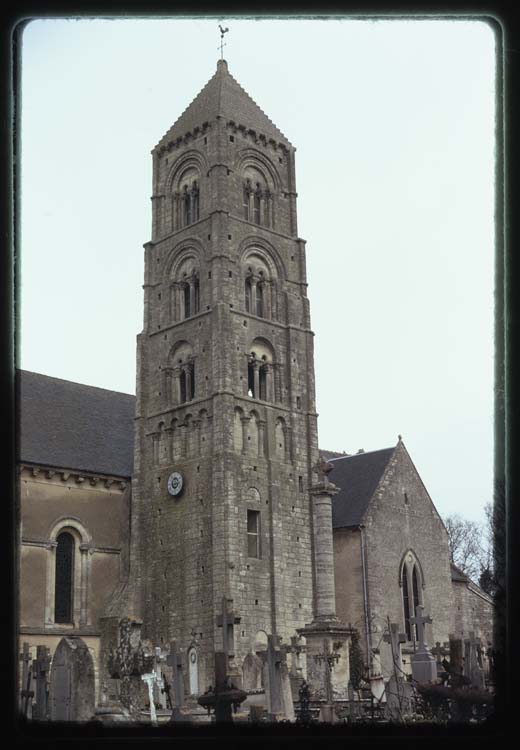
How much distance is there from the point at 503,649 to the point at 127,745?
75.1 inches

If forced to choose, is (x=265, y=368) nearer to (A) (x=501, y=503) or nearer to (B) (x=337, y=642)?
(B) (x=337, y=642)

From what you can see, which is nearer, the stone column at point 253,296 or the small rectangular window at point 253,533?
the small rectangular window at point 253,533

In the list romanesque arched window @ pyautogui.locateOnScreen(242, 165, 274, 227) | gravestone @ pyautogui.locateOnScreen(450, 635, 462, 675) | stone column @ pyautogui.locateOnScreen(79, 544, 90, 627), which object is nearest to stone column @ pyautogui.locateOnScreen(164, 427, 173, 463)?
stone column @ pyautogui.locateOnScreen(79, 544, 90, 627)

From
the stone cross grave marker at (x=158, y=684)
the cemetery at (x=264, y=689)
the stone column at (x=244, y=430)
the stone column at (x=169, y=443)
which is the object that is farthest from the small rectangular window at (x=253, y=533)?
the stone cross grave marker at (x=158, y=684)

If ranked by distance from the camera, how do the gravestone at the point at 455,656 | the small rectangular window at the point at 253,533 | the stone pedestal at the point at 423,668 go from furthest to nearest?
the small rectangular window at the point at 253,533
the stone pedestal at the point at 423,668
the gravestone at the point at 455,656

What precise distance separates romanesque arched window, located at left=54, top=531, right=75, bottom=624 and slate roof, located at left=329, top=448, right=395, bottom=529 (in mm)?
11544

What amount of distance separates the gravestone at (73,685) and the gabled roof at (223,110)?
29347 mm

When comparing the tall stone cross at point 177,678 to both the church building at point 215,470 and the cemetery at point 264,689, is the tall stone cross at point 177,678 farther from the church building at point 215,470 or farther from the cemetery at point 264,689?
the church building at point 215,470

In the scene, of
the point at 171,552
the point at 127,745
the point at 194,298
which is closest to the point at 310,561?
the point at 171,552

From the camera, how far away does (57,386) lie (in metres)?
42.6

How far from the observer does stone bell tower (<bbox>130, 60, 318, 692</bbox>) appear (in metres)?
35.9

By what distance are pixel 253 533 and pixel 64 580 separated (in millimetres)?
7575

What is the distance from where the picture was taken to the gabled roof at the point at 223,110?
4197cm

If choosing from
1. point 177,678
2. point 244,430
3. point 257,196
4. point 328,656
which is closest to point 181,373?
point 244,430
